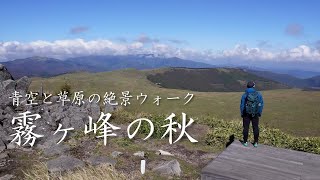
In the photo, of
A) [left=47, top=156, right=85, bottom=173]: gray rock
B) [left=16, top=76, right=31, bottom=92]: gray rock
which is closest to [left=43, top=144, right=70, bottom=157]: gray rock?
[left=47, top=156, right=85, bottom=173]: gray rock

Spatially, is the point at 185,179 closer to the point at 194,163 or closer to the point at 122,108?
the point at 194,163

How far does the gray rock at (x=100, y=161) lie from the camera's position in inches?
592

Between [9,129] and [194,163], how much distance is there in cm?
1151

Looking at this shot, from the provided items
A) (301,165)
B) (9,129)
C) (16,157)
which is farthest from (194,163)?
(9,129)

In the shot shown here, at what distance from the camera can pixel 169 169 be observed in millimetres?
13930

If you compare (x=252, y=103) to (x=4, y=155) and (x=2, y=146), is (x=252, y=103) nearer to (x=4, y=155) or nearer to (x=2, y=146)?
(x=4, y=155)

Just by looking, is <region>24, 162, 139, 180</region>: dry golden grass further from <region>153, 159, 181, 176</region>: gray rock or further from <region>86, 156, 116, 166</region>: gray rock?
<region>86, 156, 116, 166</region>: gray rock

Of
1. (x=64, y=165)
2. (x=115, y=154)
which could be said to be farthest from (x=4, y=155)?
(x=115, y=154)

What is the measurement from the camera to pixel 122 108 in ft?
92.0

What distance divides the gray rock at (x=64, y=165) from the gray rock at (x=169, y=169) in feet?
10.1

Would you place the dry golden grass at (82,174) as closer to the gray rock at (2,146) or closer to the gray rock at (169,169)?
the gray rock at (169,169)

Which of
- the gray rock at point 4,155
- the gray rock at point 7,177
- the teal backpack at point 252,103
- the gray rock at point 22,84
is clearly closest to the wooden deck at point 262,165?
the teal backpack at point 252,103

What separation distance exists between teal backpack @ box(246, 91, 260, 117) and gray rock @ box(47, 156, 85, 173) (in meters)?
6.84

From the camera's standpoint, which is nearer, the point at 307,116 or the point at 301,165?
the point at 301,165
